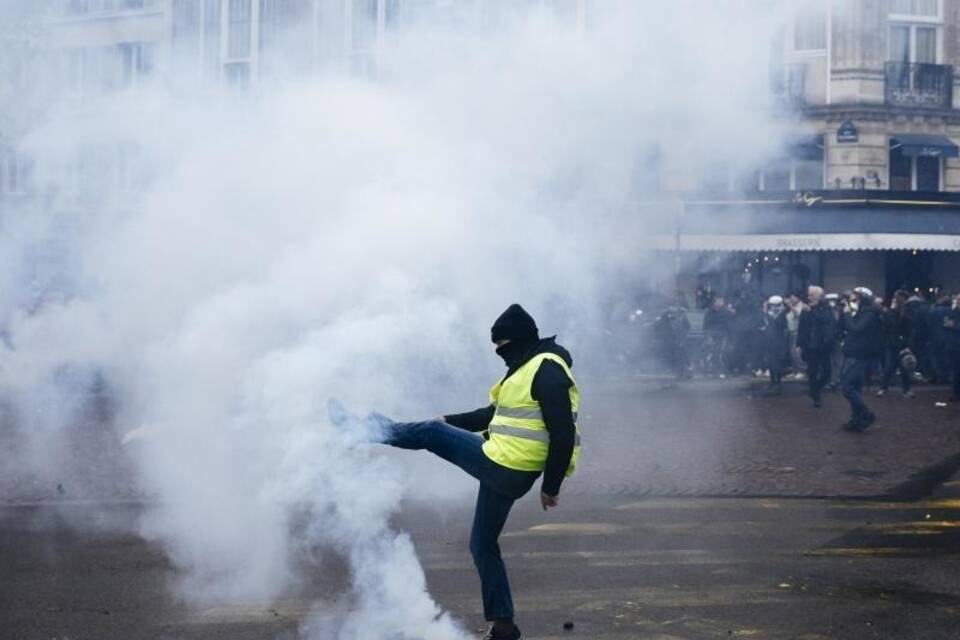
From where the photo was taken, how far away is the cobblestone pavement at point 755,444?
12117 mm

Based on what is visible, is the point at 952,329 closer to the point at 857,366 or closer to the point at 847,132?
the point at 857,366

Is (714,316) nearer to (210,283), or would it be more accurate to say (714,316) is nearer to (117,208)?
(117,208)

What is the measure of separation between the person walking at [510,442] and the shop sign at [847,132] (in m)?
22.7

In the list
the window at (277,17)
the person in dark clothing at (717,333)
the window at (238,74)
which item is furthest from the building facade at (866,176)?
the window at (238,74)

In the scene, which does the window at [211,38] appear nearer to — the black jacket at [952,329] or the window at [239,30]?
the window at [239,30]

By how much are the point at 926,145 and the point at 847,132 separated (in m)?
2.16

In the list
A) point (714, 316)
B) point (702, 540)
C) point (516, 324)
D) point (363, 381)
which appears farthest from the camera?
point (714, 316)

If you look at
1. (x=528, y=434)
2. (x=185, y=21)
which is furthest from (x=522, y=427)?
(x=185, y=21)

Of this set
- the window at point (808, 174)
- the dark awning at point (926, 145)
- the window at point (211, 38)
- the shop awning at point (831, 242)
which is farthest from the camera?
the window at point (808, 174)

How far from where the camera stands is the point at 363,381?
25.8 feet

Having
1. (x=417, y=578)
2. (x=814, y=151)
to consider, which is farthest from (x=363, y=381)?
(x=814, y=151)

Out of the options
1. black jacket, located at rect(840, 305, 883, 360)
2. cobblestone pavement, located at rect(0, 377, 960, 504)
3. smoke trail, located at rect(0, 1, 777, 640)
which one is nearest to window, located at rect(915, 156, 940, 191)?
cobblestone pavement, located at rect(0, 377, 960, 504)

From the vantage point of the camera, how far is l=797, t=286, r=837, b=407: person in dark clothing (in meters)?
19.3

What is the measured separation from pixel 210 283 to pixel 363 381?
258cm
